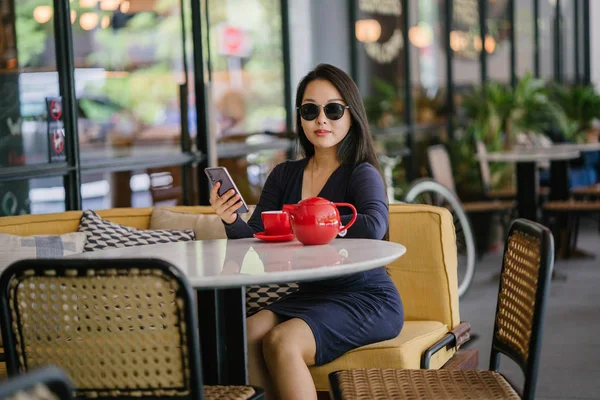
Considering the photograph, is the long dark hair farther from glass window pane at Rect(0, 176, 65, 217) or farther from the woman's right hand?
glass window pane at Rect(0, 176, 65, 217)

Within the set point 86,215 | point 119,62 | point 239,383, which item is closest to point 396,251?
point 239,383

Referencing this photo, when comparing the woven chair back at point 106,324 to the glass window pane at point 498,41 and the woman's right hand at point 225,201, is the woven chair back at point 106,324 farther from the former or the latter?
the glass window pane at point 498,41

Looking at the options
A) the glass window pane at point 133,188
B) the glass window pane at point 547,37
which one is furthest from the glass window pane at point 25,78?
the glass window pane at point 547,37

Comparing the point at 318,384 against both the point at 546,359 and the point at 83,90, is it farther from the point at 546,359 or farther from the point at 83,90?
the point at 83,90

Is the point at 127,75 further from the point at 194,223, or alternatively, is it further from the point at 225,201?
the point at 225,201

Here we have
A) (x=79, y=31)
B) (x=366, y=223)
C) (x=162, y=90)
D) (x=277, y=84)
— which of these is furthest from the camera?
(x=277, y=84)

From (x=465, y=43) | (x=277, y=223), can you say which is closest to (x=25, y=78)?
(x=277, y=223)

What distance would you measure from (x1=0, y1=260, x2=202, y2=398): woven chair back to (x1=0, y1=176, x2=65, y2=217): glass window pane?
2059mm

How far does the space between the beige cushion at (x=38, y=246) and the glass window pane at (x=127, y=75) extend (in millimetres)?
1081

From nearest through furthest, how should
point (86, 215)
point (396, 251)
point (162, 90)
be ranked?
1. point (396, 251)
2. point (86, 215)
3. point (162, 90)

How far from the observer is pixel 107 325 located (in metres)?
1.81

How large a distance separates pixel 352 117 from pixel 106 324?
1320mm

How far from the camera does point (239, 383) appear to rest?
234 centimetres

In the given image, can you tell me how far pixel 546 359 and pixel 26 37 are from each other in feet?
9.11
